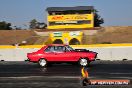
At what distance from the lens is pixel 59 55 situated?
25797 mm

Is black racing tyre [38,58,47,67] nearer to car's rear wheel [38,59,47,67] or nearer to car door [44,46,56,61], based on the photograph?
car's rear wheel [38,59,47,67]

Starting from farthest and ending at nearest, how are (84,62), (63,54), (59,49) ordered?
(59,49) → (63,54) → (84,62)

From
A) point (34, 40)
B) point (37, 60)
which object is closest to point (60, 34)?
point (34, 40)

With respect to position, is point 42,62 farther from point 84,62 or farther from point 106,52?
point 106,52

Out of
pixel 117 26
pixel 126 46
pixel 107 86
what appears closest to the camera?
pixel 107 86

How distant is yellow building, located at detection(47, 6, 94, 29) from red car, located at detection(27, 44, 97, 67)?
2851 inches

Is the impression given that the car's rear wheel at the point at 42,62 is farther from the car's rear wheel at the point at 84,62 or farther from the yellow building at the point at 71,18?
the yellow building at the point at 71,18

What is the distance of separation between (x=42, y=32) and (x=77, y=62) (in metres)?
68.0

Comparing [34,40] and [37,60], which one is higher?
[37,60]

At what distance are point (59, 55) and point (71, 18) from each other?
75.1 meters

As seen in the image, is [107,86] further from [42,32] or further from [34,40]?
[42,32]

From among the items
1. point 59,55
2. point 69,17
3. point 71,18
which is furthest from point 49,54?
point 69,17

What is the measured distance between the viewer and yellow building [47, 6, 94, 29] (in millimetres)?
99238

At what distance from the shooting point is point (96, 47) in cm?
3275
